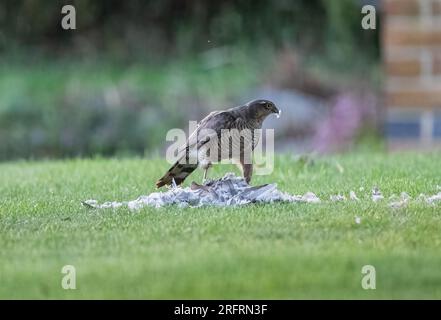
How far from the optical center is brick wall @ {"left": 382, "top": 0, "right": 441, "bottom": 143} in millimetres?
10047

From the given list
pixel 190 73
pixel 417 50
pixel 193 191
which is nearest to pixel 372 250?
pixel 193 191

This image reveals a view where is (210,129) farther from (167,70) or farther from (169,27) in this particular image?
(169,27)

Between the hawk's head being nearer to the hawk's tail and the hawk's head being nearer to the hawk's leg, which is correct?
the hawk's leg

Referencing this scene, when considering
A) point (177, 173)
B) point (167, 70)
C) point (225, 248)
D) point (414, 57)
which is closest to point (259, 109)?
point (177, 173)

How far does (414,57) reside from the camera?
10141 mm

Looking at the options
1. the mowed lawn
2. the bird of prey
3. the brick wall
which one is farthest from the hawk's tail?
the brick wall

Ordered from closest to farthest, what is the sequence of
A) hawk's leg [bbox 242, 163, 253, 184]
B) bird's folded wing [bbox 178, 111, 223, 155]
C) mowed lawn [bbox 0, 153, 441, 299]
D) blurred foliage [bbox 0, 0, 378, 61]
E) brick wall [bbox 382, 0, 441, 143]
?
mowed lawn [bbox 0, 153, 441, 299] < bird's folded wing [bbox 178, 111, 223, 155] < hawk's leg [bbox 242, 163, 253, 184] < brick wall [bbox 382, 0, 441, 143] < blurred foliage [bbox 0, 0, 378, 61]

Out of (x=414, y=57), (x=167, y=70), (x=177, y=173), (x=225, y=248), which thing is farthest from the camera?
(x=167, y=70)

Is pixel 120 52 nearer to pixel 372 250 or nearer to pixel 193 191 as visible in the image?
pixel 193 191

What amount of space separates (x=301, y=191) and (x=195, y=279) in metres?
1.74

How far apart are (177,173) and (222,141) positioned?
1.03 feet

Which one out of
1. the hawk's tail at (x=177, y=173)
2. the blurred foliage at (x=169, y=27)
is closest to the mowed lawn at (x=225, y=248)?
the hawk's tail at (x=177, y=173)

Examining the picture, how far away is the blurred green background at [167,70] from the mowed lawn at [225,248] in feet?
15.0

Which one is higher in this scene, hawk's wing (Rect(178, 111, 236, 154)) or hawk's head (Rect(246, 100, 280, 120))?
hawk's head (Rect(246, 100, 280, 120))
